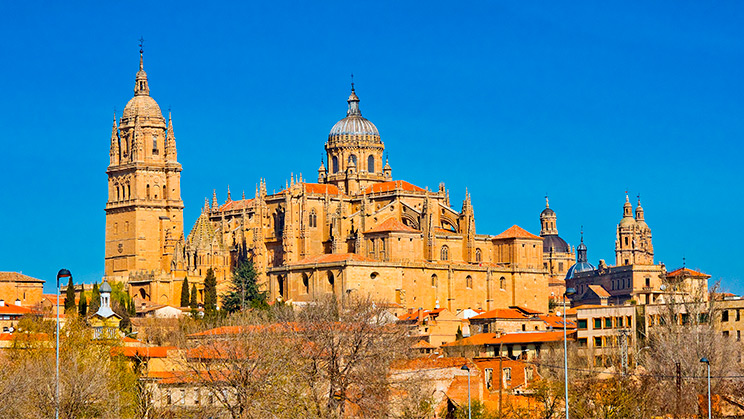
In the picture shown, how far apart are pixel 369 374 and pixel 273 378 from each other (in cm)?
638

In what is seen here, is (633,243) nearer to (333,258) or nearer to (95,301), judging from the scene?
(333,258)

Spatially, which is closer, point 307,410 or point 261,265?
point 307,410

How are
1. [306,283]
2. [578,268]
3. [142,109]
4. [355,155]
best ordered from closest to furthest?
[306,283]
[142,109]
[355,155]
[578,268]

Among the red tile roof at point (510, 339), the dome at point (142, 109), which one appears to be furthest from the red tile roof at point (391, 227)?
the red tile roof at point (510, 339)

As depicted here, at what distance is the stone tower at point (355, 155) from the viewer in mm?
140625

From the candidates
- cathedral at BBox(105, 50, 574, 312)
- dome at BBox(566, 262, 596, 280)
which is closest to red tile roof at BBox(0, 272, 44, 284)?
cathedral at BBox(105, 50, 574, 312)

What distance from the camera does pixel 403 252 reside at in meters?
125

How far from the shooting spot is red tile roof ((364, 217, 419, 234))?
125 meters

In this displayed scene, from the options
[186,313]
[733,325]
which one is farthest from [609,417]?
[186,313]

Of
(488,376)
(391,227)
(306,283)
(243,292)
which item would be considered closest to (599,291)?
(391,227)

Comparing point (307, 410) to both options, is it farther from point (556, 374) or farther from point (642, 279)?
point (642, 279)

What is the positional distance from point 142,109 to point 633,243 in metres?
74.6

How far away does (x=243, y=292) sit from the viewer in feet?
395

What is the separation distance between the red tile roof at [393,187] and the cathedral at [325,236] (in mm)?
149
